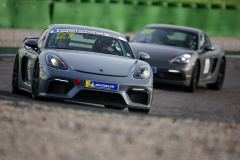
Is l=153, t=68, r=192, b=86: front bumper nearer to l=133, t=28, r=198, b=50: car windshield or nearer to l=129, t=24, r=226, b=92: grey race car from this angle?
l=129, t=24, r=226, b=92: grey race car

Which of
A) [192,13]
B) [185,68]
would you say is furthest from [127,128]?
[192,13]

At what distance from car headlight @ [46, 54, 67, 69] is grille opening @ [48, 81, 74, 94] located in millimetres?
239

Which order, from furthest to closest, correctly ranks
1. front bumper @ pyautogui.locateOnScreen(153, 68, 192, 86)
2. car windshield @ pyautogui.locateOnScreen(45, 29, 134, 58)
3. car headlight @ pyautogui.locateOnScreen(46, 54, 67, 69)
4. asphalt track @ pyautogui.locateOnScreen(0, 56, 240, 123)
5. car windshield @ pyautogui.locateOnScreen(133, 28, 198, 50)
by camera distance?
car windshield @ pyautogui.locateOnScreen(133, 28, 198, 50)
front bumper @ pyautogui.locateOnScreen(153, 68, 192, 86)
asphalt track @ pyautogui.locateOnScreen(0, 56, 240, 123)
car windshield @ pyautogui.locateOnScreen(45, 29, 134, 58)
car headlight @ pyautogui.locateOnScreen(46, 54, 67, 69)

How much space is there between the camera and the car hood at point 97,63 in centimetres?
689

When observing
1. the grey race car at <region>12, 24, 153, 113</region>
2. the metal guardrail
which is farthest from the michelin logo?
the metal guardrail

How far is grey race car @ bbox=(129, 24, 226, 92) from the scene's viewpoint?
1098 centimetres

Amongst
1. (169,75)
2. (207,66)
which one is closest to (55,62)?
(169,75)

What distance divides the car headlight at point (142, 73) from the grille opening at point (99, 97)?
1.41 feet

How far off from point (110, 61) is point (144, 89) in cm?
60

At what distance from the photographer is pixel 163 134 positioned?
534 cm

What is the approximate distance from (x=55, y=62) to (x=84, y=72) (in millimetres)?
420

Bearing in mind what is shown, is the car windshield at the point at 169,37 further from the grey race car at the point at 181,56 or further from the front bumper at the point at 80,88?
the front bumper at the point at 80,88

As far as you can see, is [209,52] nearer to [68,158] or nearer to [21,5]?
[68,158]

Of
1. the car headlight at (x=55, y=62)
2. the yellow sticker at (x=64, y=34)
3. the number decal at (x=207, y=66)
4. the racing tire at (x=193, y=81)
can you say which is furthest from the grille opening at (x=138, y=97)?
the number decal at (x=207, y=66)
